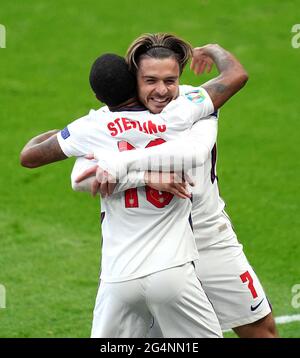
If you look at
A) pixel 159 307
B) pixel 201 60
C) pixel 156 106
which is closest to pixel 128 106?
pixel 156 106

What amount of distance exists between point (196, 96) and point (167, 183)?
20.5 inches

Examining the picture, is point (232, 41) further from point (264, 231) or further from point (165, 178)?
point (165, 178)

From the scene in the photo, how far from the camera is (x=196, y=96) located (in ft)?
18.9

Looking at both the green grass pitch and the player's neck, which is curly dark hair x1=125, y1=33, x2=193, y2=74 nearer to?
the player's neck

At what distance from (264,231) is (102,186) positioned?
4487 millimetres

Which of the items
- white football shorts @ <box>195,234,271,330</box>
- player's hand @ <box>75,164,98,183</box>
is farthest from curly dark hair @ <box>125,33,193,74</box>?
white football shorts @ <box>195,234,271,330</box>

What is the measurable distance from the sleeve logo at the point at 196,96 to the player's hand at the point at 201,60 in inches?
20.3

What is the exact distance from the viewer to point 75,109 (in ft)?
41.6

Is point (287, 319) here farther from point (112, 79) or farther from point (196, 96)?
point (112, 79)

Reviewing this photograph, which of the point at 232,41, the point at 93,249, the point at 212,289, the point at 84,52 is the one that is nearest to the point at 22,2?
the point at 84,52

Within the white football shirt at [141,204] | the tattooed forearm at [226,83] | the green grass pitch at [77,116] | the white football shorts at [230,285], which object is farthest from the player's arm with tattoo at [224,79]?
the green grass pitch at [77,116]

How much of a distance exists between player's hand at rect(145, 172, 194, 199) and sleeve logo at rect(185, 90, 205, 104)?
0.40 metres

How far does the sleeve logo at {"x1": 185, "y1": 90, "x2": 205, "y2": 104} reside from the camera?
5719 mm

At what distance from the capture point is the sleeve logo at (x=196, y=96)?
5.72m
